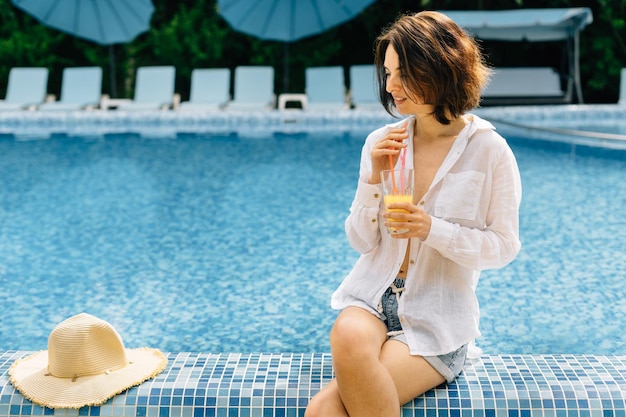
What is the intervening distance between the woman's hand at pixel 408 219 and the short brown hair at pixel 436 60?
35 centimetres

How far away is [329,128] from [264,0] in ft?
8.48

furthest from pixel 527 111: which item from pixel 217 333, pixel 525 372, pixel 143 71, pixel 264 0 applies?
pixel 525 372

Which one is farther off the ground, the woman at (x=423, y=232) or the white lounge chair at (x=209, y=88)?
the woman at (x=423, y=232)

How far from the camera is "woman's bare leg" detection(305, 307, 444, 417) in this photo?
1.97 m

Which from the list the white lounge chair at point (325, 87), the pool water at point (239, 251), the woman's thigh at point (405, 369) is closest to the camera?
the woman's thigh at point (405, 369)

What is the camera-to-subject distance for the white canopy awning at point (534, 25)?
11.1m

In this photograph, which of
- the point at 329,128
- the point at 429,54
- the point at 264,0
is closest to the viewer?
the point at 429,54

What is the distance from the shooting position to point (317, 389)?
2.38 metres

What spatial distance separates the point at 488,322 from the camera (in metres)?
3.86

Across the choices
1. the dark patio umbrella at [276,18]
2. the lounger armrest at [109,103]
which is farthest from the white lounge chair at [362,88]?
the lounger armrest at [109,103]

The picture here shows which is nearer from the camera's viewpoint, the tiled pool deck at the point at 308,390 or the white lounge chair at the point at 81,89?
the tiled pool deck at the point at 308,390

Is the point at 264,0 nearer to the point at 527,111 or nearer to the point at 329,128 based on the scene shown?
the point at 329,128

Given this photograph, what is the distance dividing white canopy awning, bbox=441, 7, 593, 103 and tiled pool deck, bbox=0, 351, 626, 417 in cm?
920

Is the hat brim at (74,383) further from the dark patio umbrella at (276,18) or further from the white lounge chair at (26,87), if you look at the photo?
the white lounge chair at (26,87)
